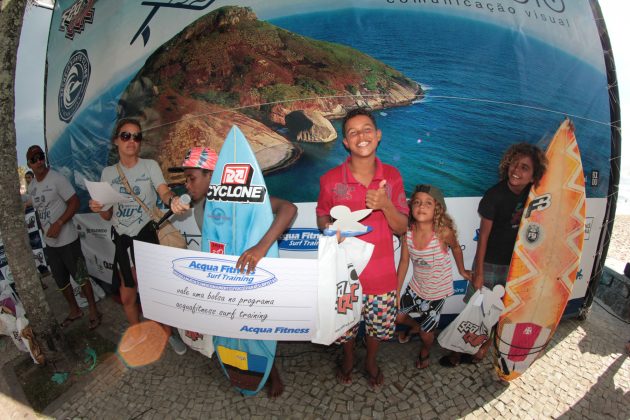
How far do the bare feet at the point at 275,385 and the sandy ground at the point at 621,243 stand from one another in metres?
7.63

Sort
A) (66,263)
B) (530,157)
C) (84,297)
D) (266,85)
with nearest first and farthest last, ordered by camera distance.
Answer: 1. (530,157)
2. (266,85)
3. (66,263)
4. (84,297)

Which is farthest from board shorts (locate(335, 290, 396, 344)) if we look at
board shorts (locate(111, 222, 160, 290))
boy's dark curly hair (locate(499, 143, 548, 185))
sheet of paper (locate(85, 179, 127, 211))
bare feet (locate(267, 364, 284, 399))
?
sheet of paper (locate(85, 179, 127, 211))

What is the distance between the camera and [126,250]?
3.06 m

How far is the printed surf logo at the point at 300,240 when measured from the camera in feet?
10.5

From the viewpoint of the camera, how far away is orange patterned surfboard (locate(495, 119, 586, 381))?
2.95 m

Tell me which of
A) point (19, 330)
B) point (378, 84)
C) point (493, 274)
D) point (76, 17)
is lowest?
point (19, 330)

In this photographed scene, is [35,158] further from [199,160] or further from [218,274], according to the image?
[218,274]

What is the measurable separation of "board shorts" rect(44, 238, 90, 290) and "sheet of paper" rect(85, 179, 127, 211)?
61.9 inches

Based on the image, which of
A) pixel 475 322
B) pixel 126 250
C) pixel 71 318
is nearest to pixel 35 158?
pixel 126 250

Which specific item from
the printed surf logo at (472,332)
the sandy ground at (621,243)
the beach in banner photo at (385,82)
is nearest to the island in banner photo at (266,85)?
the beach in banner photo at (385,82)

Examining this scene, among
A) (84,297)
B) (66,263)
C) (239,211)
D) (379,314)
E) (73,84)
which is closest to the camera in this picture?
(239,211)

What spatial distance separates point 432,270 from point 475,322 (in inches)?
30.3

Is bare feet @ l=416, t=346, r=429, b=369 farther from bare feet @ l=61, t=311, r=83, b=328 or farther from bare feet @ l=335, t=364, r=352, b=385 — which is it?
bare feet @ l=61, t=311, r=83, b=328

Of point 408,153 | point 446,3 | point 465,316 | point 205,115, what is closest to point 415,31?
point 446,3
